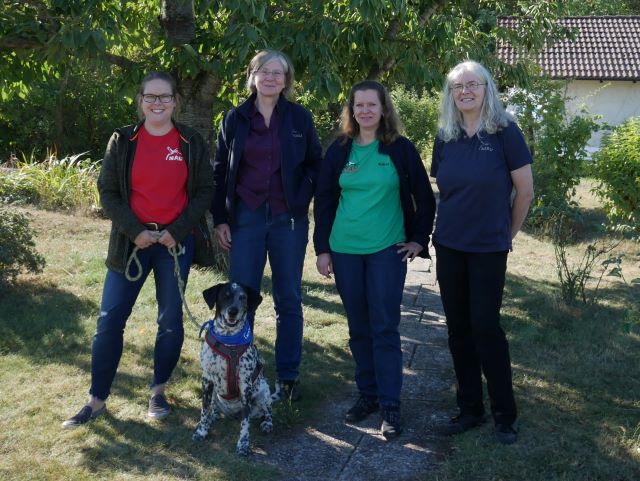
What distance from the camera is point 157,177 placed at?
4176 millimetres

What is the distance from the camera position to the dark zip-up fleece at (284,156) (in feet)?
14.4

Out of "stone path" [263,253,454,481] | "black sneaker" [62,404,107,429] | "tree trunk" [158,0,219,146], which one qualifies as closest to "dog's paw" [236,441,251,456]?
"stone path" [263,253,454,481]

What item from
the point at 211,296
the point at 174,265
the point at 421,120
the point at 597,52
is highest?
the point at 597,52

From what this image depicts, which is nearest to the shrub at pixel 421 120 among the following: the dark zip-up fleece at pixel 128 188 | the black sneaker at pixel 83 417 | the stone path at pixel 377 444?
the stone path at pixel 377 444

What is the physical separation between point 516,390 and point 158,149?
2.88 m

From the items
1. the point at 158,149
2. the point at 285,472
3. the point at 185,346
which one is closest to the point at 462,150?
the point at 158,149

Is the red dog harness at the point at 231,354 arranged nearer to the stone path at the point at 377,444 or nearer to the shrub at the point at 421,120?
the stone path at the point at 377,444

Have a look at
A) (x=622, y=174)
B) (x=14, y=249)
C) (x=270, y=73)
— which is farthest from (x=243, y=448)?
(x=622, y=174)

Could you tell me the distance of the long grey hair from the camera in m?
3.88

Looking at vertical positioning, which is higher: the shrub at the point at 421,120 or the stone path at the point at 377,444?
the shrub at the point at 421,120

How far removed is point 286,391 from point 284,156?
5.05ft

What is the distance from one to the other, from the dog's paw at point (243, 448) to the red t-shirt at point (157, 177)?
1.32m

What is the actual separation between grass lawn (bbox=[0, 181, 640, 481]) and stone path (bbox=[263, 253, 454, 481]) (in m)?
0.14

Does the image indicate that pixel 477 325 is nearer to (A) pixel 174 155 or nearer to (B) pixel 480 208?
(B) pixel 480 208
